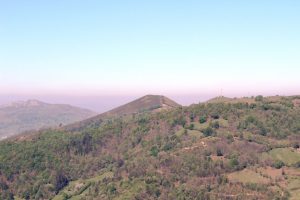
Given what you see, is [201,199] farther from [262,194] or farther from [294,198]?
[294,198]

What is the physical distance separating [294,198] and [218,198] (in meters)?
36.8

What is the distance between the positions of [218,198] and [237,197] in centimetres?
947

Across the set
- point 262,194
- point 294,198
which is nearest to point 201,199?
point 262,194

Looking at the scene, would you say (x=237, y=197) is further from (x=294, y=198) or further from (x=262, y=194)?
(x=294, y=198)

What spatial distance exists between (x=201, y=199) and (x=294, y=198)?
45303 mm

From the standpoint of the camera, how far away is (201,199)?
199 meters

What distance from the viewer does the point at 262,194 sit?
654ft

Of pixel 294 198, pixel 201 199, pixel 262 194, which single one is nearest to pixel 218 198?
pixel 201 199

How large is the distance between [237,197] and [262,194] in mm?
12806

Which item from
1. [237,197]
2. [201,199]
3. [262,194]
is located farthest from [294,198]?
[201,199]

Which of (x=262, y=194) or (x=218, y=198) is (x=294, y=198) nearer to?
(x=262, y=194)

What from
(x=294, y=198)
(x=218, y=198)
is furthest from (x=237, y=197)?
(x=294, y=198)

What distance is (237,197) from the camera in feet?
652

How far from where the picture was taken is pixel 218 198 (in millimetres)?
199875
